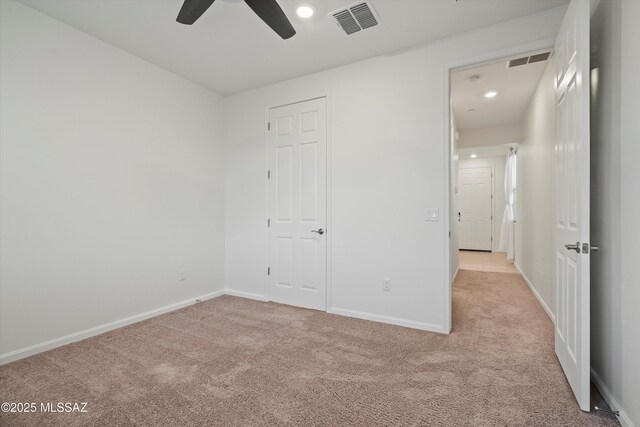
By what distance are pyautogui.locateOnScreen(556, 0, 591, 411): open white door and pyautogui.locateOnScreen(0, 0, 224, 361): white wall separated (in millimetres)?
3637

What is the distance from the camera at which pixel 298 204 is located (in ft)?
11.9

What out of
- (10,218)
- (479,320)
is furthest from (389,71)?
(10,218)

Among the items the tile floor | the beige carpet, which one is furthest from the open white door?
the tile floor

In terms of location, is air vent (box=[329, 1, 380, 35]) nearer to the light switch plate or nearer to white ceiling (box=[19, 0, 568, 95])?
white ceiling (box=[19, 0, 568, 95])

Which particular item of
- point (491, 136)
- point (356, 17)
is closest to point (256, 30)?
point (356, 17)

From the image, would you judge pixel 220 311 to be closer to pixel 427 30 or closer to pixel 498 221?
pixel 427 30

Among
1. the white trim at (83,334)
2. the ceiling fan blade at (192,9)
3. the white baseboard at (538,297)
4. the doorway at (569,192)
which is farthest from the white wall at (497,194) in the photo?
the ceiling fan blade at (192,9)

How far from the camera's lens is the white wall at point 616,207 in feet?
4.88

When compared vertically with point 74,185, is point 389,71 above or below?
above

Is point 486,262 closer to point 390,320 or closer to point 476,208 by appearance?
point 476,208

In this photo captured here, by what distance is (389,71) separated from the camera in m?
3.05

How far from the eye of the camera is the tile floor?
5738 millimetres

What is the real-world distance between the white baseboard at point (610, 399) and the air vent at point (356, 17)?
2975 mm

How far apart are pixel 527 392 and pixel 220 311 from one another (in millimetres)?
2870
